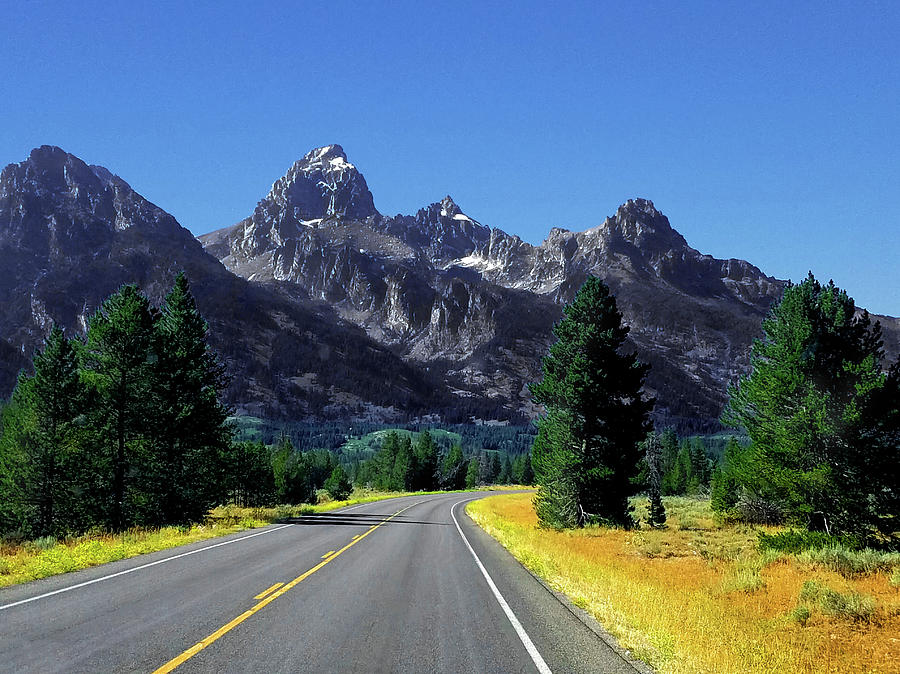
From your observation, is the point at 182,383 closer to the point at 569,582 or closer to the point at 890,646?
the point at 569,582

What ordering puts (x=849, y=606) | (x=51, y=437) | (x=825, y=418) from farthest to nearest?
1. (x=51, y=437)
2. (x=825, y=418)
3. (x=849, y=606)

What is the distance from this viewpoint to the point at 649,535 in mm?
26672

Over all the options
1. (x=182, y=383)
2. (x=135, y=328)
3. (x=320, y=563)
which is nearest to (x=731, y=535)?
(x=320, y=563)

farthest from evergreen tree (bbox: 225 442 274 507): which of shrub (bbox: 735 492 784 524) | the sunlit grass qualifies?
shrub (bbox: 735 492 784 524)

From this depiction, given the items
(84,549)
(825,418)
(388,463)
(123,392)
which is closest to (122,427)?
(123,392)

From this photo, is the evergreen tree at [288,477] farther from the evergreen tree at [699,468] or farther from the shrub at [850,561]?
the shrub at [850,561]

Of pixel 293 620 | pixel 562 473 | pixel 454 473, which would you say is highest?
pixel 562 473

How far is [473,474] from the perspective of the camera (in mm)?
149250

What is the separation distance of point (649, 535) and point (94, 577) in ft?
71.2

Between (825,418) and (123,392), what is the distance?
3145cm

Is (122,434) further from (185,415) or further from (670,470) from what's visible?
(670,470)

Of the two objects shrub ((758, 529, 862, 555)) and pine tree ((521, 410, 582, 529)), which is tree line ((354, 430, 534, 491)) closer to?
pine tree ((521, 410, 582, 529))

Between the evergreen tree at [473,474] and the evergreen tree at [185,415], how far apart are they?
356 ft

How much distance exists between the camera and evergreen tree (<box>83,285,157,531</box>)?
29.8m
